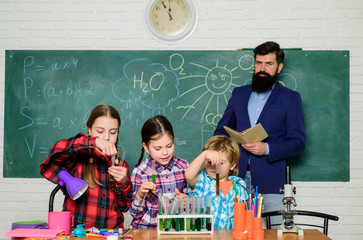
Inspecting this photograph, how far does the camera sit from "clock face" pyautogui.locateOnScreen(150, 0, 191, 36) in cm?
385

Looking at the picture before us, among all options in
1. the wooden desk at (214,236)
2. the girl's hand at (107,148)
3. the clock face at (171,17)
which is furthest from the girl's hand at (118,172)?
the clock face at (171,17)

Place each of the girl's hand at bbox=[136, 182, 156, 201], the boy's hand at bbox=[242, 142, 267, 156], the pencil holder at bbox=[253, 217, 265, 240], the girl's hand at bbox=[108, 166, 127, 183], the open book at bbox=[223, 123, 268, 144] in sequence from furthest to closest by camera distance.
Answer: the boy's hand at bbox=[242, 142, 267, 156]
the open book at bbox=[223, 123, 268, 144]
the girl's hand at bbox=[108, 166, 127, 183]
the girl's hand at bbox=[136, 182, 156, 201]
the pencil holder at bbox=[253, 217, 265, 240]

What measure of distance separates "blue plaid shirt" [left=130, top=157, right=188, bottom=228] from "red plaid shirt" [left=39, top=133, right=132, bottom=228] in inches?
3.5

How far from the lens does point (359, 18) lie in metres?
3.86

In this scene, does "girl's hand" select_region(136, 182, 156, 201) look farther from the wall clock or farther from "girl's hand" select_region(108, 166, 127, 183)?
the wall clock

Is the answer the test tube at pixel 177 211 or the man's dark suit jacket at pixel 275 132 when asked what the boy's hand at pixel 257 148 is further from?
the test tube at pixel 177 211

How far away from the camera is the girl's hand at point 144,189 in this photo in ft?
6.65

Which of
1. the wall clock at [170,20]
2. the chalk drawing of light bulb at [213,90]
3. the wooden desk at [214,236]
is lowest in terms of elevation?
the wooden desk at [214,236]

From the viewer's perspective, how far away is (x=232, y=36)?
3.85 metres

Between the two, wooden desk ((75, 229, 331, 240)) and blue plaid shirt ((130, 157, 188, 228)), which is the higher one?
blue plaid shirt ((130, 157, 188, 228))

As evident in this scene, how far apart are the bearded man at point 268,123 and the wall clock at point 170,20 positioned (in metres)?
0.78

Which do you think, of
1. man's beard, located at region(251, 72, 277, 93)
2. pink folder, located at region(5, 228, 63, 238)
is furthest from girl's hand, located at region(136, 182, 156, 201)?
man's beard, located at region(251, 72, 277, 93)

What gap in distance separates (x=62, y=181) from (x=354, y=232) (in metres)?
2.84

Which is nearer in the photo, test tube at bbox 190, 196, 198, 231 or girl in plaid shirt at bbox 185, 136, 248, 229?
test tube at bbox 190, 196, 198, 231
